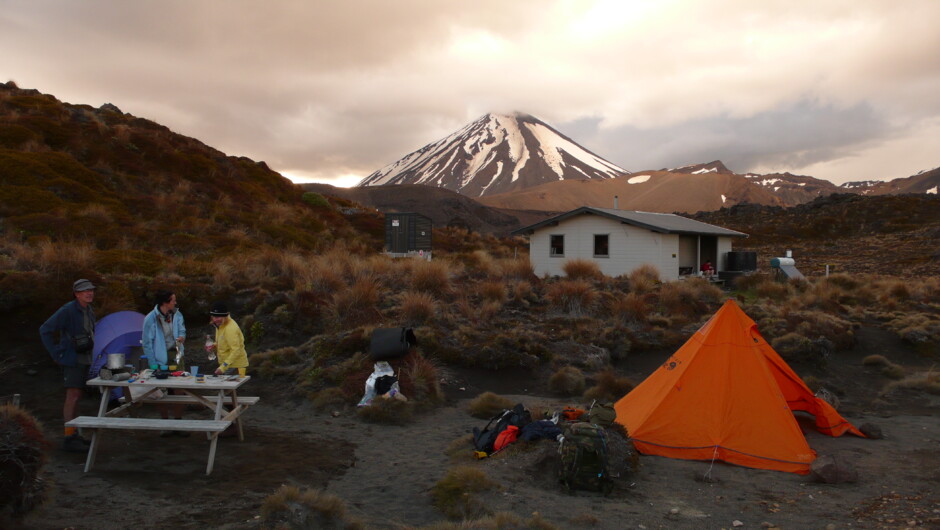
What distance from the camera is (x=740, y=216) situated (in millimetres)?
55375

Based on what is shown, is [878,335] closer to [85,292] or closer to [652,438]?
[652,438]

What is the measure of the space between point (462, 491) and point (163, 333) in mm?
3939

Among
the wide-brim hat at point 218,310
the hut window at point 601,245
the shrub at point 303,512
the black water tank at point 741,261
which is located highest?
the hut window at point 601,245

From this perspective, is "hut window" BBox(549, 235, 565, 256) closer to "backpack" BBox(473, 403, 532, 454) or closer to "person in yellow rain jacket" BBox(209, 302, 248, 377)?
"backpack" BBox(473, 403, 532, 454)

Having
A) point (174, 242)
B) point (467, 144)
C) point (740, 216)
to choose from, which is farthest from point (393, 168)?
point (174, 242)

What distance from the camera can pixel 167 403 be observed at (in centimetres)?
677

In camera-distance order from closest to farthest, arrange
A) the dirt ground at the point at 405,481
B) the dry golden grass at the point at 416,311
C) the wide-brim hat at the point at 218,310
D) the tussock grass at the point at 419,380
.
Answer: the dirt ground at the point at 405,481 < the wide-brim hat at the point at 218,310 < the tussock grass at the point at 419,380 < the dry golden grass at the point at 416,311

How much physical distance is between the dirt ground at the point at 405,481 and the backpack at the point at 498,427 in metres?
0.22

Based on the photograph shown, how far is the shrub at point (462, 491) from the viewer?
4.84m

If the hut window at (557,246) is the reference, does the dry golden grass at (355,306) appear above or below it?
below

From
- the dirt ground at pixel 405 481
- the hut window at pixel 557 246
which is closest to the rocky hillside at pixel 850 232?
the hut window at pixel 557 246

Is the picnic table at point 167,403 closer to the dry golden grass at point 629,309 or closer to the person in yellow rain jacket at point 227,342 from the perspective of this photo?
the person in yellow rain jacket at point 227,342

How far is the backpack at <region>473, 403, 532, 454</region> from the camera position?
6.49m

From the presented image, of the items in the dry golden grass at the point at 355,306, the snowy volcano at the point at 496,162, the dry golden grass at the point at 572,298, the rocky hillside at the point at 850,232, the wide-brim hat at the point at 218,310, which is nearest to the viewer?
the wide-brim hat at the point at 218,310
